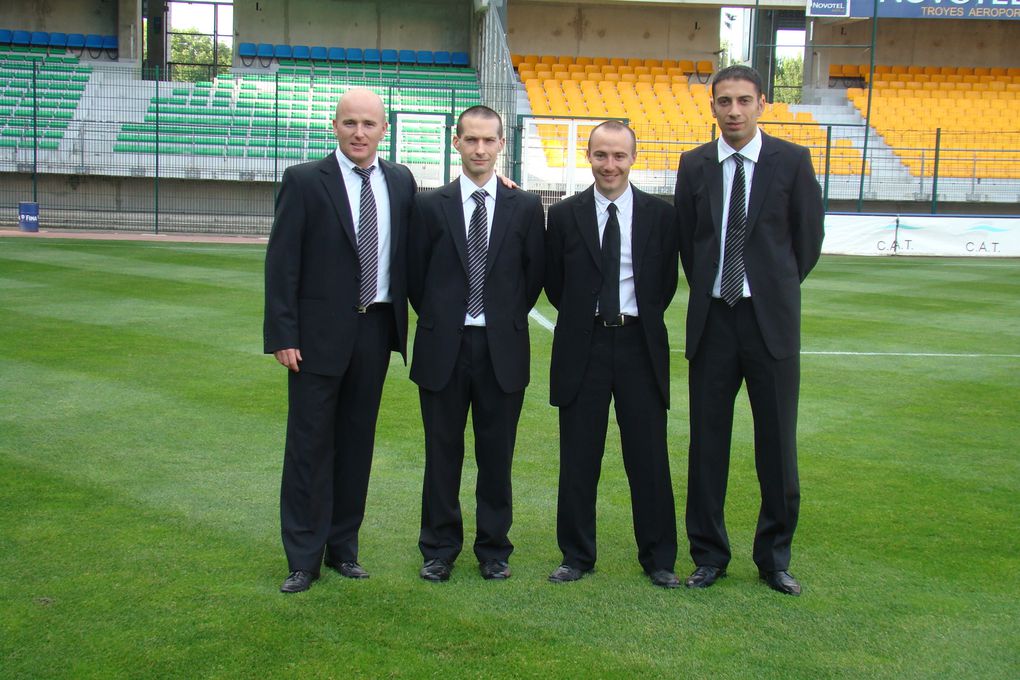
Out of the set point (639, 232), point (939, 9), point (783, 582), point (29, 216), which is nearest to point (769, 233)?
point (639, 232)

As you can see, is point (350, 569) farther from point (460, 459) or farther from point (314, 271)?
point (314, 271)

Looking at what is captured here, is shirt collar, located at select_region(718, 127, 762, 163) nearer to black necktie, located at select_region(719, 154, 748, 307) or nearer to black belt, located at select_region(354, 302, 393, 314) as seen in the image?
black necktie, located at select_region(719, 154, 748, 307)

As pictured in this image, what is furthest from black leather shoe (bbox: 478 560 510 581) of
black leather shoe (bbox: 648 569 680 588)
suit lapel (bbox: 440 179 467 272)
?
suit lapel (bbox: 440 179 467 272)

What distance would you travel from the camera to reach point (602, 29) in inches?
1420

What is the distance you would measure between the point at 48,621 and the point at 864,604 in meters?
3.11

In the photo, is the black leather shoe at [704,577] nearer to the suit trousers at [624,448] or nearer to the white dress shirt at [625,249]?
the suit trousers at [624,448]

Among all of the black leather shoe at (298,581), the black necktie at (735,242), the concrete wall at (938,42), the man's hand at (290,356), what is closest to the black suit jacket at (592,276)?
the black necktie at (735,242)

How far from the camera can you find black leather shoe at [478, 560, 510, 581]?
15.3ft

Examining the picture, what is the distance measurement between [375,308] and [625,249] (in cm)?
106

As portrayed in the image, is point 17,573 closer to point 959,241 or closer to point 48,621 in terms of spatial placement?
point 48,621

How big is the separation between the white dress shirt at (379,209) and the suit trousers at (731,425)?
53.0 inches

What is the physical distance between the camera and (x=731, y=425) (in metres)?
4.68

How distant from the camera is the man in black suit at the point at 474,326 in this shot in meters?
4.59

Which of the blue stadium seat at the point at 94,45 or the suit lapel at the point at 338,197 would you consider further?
the blue stadium seat at the point at 94,45
